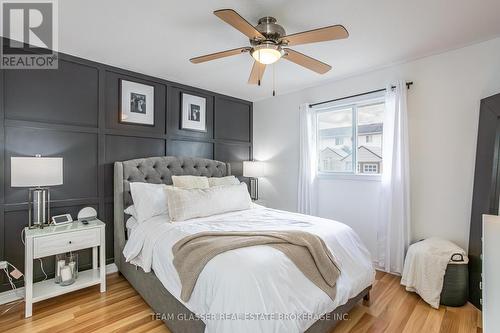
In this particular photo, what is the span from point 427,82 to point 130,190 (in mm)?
3538

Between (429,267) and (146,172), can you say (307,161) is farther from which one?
(146,172)

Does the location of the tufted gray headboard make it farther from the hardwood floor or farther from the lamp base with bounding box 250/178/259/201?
the lamp base with bounding box 250/178/259/201

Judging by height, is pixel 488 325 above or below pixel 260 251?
above

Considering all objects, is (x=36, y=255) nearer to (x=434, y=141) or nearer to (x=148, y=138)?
(x=148, y=138)

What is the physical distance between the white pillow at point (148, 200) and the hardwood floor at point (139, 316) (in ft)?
2.64

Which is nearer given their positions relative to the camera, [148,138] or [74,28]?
[74,28]

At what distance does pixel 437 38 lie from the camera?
2.31 m

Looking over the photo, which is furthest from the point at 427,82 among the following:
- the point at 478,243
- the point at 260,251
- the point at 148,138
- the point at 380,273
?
the point at 148,138

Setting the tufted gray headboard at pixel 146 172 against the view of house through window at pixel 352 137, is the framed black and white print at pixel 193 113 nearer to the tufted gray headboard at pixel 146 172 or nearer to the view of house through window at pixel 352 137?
the tufted gray headboard at pixel 146 172

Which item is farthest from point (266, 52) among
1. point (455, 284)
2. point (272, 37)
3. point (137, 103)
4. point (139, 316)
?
point (455, 284)

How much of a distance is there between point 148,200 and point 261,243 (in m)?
1.49

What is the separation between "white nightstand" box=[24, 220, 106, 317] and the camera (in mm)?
2070

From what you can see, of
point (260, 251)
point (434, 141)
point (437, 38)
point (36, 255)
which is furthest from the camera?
point (434, 141)

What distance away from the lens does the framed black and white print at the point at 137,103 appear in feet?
9.95
